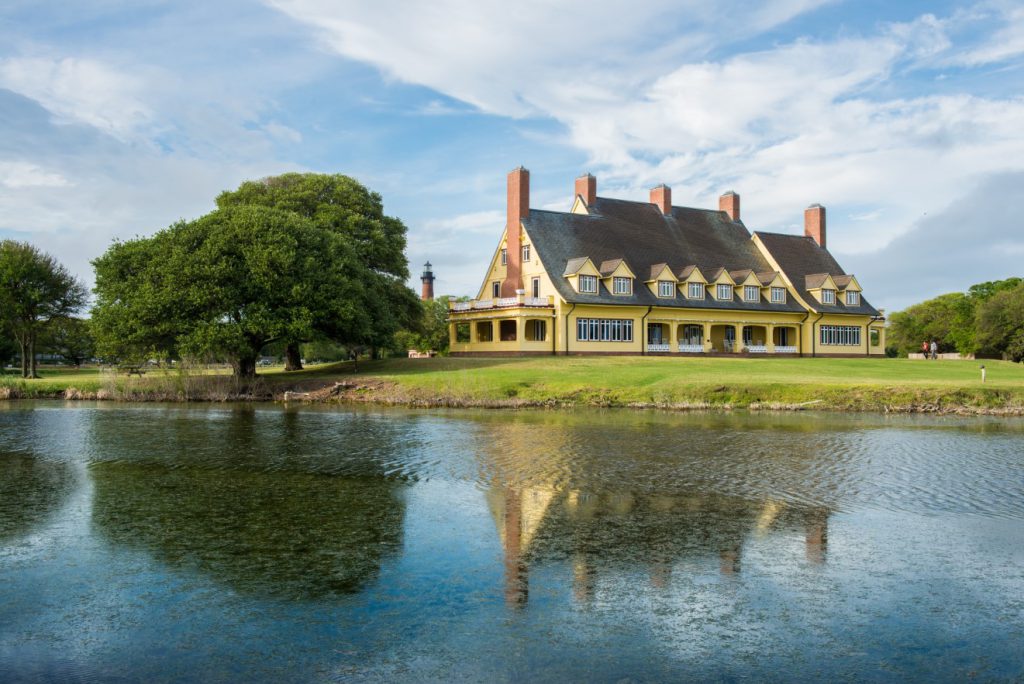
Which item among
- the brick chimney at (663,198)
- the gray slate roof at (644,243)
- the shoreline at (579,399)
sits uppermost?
the brick chimney at (663,198)

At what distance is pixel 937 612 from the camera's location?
284 inches

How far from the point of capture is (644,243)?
55031 mm

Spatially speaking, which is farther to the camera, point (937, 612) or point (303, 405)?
point (303, 405)

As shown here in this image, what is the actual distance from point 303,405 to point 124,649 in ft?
87.3

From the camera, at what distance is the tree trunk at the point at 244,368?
126 feet

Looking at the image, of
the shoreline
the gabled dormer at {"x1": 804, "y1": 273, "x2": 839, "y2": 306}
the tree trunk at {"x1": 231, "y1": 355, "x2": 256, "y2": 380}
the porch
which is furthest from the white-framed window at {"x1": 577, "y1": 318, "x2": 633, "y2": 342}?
the tree trunk at {"x1": 231, "y1": 355, "x2": 256, "y2": 380}

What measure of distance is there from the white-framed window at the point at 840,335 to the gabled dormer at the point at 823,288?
80.2 inches

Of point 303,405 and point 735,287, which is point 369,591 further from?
point 735,287

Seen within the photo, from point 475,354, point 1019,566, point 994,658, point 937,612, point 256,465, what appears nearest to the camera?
point 994,658

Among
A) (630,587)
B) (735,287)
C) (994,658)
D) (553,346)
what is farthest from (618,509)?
(735,287)

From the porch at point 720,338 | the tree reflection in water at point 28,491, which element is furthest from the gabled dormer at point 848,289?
the tree reflection in water at point 28,491

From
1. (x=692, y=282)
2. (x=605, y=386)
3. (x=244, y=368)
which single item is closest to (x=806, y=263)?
A: (x=692, y=282)

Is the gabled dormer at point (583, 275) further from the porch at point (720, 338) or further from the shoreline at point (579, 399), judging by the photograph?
the shoreline at point (579, 399)

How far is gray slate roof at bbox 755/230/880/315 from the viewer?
5841 centimetres
